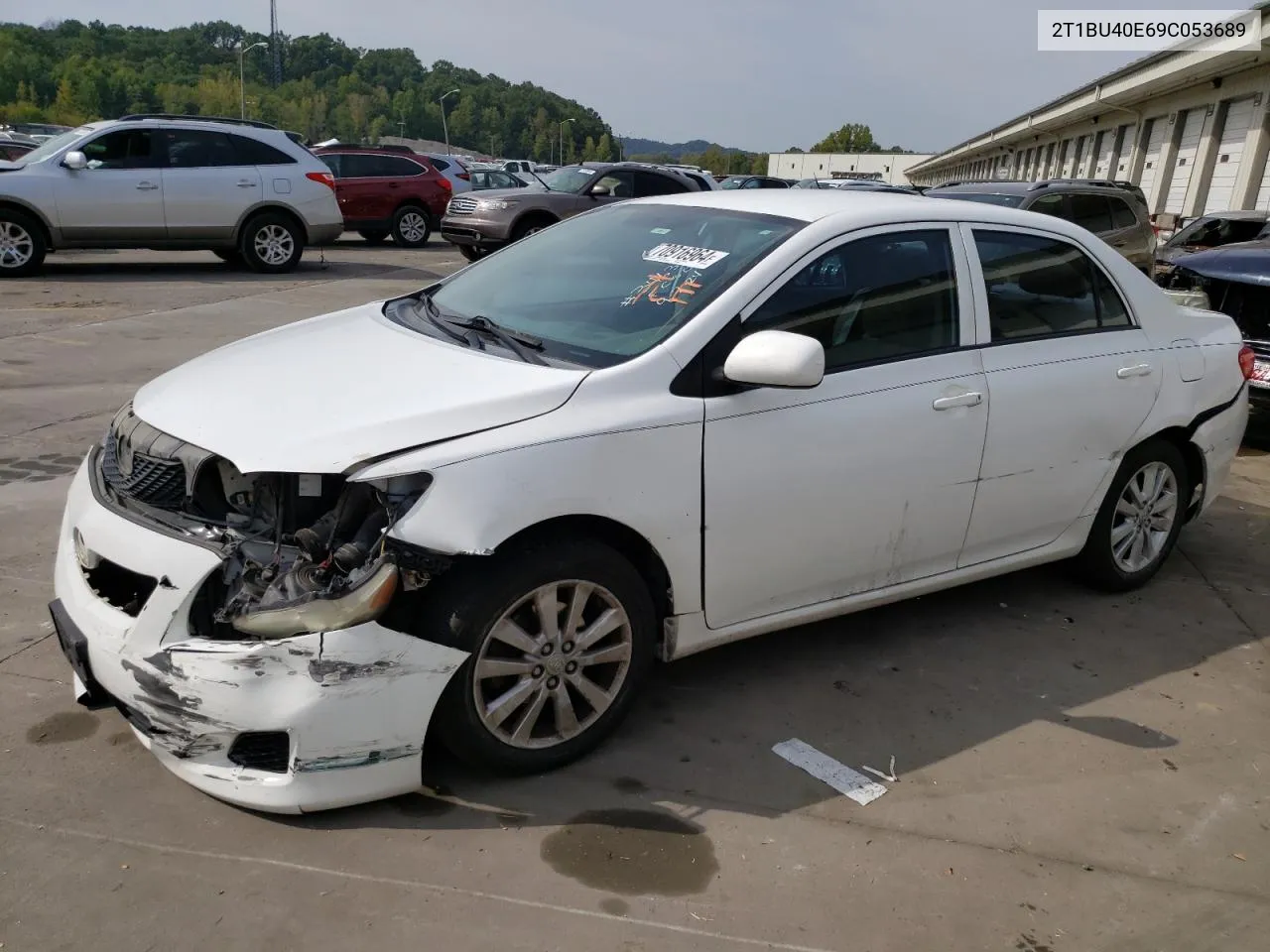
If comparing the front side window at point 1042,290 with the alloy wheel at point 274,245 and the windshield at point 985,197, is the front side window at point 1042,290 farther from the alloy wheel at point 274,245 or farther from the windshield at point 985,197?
the alloy wheel at point 274,245

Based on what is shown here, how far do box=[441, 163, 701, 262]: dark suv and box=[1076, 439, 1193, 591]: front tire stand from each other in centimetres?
1115

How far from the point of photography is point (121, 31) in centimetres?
9519

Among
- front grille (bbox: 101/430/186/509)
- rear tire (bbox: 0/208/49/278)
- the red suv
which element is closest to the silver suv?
rear tire (bbox: 0/208/49/278)

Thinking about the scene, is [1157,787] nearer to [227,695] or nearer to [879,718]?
[879,718]

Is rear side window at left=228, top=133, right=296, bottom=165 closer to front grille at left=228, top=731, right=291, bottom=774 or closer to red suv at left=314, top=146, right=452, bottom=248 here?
red suv at left=314, top=146, right=452, bottom=248

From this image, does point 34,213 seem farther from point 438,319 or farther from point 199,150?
point 438,319

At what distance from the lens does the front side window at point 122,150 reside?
1246 cm

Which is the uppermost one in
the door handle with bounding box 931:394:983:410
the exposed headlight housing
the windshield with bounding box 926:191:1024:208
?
the windshield with bounding box 926:191:1024:208

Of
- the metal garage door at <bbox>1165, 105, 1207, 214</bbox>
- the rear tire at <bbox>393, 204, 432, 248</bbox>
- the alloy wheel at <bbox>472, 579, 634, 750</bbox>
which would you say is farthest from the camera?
the metal garage door at <bbox>1165, 105, 1207, 214</bbox>

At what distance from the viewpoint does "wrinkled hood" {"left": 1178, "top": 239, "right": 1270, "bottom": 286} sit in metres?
7.46

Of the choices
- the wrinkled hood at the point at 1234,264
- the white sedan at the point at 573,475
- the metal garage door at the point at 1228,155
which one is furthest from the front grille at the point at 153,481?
the metal garage door at the point at 1228,155

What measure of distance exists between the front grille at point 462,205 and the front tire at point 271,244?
2.81 m

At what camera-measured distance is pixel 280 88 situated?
345ft

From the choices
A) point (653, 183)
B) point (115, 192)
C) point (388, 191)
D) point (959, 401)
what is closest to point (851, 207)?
Result: point (959, 401)
